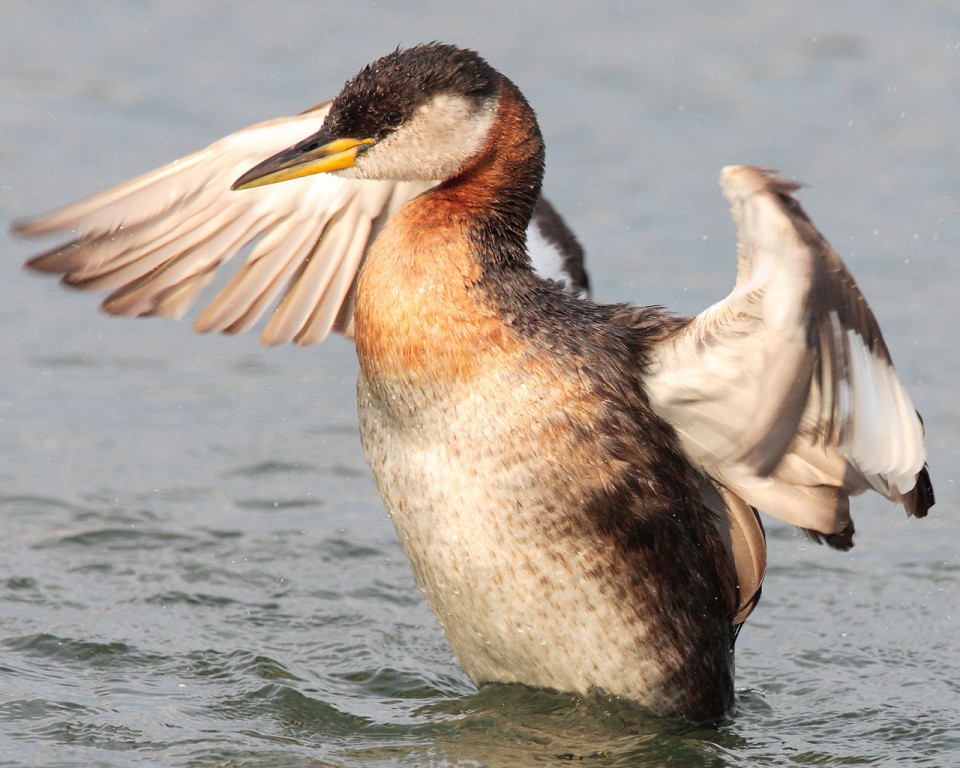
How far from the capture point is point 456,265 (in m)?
6.92

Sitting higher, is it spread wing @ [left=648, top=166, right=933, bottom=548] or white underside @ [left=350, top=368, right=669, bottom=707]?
spread wing @ [left=648, top=166, right=933, bottom=548]

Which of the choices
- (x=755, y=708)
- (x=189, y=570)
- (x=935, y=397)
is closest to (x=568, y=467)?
(x=755, y=708)

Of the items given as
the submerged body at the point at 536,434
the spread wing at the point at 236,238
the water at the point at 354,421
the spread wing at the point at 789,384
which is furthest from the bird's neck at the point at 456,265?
the water at the point at 354,421

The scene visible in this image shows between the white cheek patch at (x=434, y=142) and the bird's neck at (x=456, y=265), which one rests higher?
the white cheek patch at (x=434, y=142)

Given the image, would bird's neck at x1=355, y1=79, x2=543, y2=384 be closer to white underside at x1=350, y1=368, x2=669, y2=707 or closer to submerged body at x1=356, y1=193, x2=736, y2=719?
submerged body at x1=356, y1=193, x2=736, y2=719

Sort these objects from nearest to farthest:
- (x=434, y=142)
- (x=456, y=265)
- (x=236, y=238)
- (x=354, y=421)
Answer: (x=456, y=265), (x=434, y=142), (x=236, y=238), (x=354, y=421)

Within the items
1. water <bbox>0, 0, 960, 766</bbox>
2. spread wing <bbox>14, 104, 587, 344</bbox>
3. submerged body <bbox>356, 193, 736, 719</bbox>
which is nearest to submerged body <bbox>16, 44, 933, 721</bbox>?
submerged body <bbox>356, 193, 736, 719</bbox>

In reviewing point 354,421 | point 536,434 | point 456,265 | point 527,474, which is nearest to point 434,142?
point 456,265

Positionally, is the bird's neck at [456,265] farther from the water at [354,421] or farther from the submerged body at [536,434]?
the water at [354,421]

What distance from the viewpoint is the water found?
7.33 m

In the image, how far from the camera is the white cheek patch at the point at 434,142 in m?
7.14

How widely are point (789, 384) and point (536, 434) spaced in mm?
1228

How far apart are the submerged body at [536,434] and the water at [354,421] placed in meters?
0.46

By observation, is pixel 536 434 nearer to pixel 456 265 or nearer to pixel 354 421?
pixel 456 265
